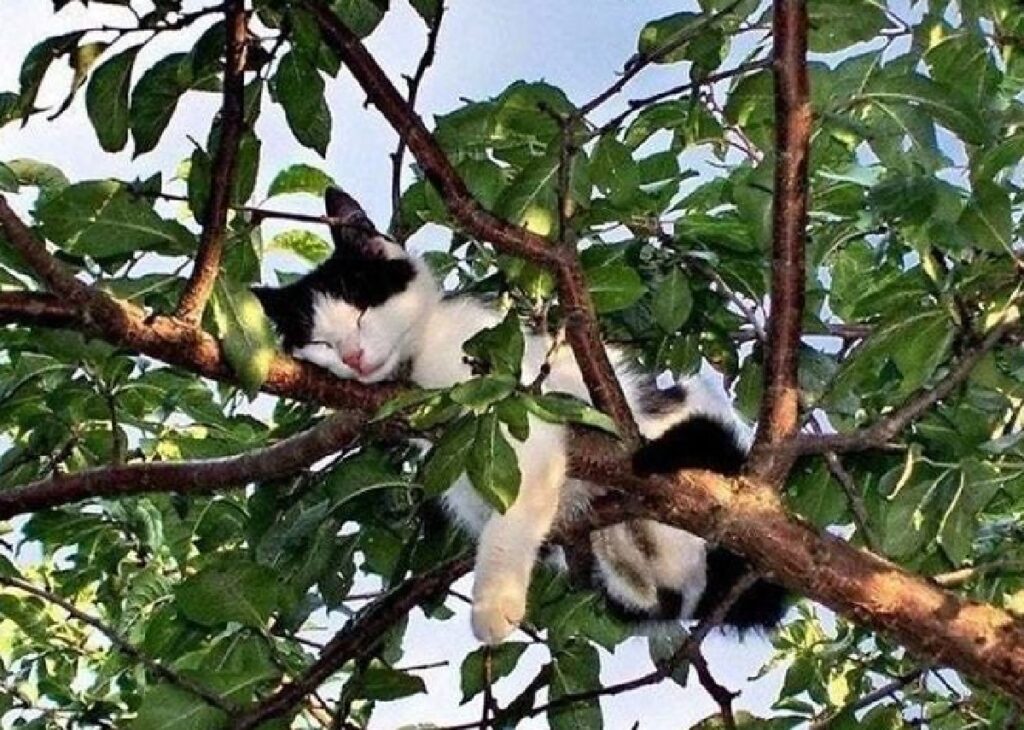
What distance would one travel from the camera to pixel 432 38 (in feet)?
6.66

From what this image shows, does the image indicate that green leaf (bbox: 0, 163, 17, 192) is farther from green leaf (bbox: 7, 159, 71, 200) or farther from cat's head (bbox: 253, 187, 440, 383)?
cat's head (bbox: 253, 187, 440, 383)

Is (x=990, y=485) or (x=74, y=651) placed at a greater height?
(x=74, y=651)

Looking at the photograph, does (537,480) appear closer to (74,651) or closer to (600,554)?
(600,554)

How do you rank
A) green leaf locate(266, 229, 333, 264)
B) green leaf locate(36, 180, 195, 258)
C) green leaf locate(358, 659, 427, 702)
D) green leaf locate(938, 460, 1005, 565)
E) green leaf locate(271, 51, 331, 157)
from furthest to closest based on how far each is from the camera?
green leaf locate(266, 229, 333, 264), green leaf locate(358, 659, 427, 702), green leaf locate(938, 460, 1005, 565), green leaf locate(271, 51, 331, 157), green leaf locate(36, 180, 195, 258)

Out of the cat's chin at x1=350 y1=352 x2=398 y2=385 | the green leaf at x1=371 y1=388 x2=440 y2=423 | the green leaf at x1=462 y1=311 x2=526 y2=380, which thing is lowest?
the green leaf at x1=371 y1=388 x2=440 y2=423

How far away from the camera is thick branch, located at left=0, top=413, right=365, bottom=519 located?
215cm

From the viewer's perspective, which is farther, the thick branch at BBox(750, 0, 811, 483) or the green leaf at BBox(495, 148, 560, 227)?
the green leaf at BBox(495, 148, 560, 227)

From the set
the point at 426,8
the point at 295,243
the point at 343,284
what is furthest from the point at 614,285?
the point at 343,284

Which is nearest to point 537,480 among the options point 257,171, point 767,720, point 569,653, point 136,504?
point 569,653

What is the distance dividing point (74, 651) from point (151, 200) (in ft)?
8.10

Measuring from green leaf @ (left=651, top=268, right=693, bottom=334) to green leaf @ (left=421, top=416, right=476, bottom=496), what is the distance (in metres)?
0.80

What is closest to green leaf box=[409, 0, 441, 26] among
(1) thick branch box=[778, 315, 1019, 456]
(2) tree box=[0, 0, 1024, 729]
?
(2) tree box=[0, 0, 1024, 729]

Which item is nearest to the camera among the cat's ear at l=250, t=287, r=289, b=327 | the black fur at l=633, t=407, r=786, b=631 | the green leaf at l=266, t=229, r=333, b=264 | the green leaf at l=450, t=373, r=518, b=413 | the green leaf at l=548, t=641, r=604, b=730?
the green leaf at l=450, t=373, r=518, b=413

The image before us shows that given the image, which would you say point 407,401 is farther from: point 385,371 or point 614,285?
point 385,371
